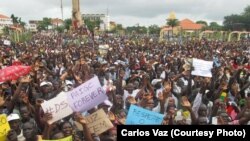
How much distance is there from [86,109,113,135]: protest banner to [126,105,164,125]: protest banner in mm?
279

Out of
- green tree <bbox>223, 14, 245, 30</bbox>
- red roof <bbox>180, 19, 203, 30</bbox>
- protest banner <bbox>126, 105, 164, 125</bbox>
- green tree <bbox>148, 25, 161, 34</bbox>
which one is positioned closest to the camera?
protest banner <bbox>126, 105, 164, 125</bbox>

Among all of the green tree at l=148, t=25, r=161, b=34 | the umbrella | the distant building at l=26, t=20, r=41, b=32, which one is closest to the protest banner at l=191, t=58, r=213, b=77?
the umbrella

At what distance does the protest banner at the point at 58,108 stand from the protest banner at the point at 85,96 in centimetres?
9

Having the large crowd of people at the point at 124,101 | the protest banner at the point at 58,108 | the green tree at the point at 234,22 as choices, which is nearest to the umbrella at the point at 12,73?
the large crowd of people at the point at 124,101

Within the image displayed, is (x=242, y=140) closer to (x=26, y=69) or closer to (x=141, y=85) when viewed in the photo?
(x=141, y=85)

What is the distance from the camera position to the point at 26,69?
8.13 m

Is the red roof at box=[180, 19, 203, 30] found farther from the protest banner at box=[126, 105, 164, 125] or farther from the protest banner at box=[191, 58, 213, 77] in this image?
the protest banner at box=[126, 105, 164, 125]

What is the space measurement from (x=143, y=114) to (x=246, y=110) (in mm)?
1885

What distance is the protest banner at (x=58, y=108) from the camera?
5262 millimetres

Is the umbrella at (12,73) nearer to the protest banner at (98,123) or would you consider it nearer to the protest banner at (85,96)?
the protest banner at (85,96)

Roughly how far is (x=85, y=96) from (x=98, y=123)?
1.78 ft

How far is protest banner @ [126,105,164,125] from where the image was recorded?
480 centimetres

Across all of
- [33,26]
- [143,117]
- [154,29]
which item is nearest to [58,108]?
[143,117]

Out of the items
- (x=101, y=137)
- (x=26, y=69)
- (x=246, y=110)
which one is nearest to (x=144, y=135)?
(x=101, y=137)
